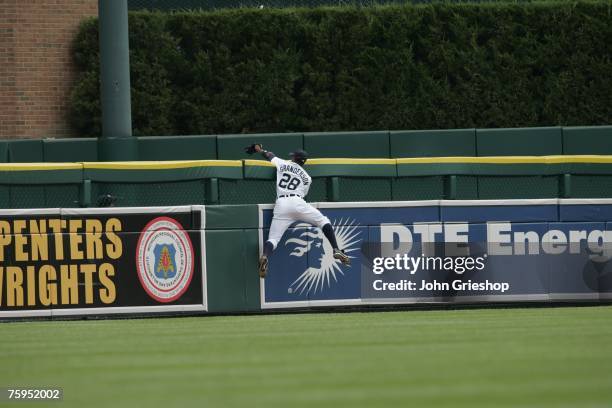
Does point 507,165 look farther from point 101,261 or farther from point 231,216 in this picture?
point 101,261

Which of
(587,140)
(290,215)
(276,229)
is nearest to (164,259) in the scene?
(276,229)

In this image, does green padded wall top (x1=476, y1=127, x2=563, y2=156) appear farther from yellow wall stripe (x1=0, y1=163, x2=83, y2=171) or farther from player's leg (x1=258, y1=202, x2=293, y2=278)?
yellow wall stripe (x1=0, y1=163, x2=83, y2=171)

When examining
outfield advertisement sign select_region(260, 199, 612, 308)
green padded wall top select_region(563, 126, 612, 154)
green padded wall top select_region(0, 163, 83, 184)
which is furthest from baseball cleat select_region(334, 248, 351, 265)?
green padded wall top select_region(563, 126, 612, 154)

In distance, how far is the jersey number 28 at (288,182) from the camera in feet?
44.0

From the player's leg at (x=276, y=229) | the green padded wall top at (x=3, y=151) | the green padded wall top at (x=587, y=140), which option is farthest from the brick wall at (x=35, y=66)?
the green padded wall top at (x=587, y=140)

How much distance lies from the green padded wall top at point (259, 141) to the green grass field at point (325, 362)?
5.41m

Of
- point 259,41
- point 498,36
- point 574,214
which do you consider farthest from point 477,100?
point 574,214

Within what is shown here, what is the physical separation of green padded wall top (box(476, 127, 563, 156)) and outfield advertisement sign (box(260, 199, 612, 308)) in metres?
3.36

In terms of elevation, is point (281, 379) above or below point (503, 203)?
below

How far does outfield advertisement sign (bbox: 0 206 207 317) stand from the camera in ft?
42.6

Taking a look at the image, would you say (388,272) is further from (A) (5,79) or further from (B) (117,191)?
(A) (5,79)

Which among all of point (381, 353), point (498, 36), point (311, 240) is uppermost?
point (498, 36)

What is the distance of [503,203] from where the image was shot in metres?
13.9

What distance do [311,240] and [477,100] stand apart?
635cm
